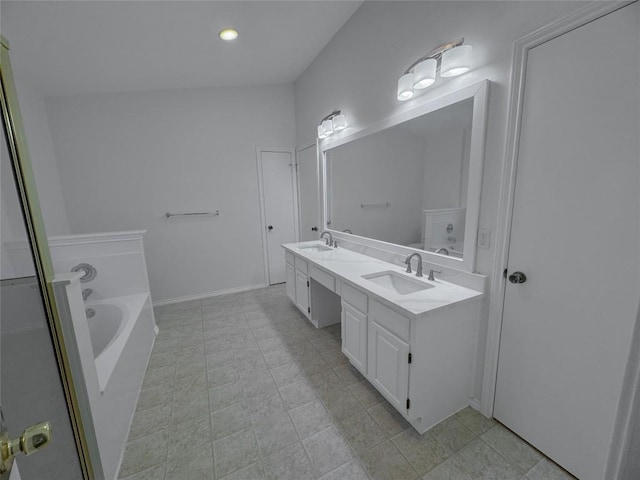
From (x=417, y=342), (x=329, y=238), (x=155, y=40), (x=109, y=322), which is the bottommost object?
(x=109, y=322)

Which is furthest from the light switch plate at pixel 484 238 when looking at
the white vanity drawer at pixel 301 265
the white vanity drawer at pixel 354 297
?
the white vanity drawer at pixel 301 265

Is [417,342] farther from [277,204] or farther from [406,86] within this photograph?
[277,204]

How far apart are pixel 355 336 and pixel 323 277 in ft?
1.88

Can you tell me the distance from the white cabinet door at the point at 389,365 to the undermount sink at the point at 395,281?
36cm

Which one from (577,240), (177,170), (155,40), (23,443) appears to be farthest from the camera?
(177,170)

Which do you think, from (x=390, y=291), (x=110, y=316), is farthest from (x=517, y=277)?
(x=110, y=316)

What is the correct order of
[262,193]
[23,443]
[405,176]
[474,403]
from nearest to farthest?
[23,443]
[474,403]
[405,176]
[262,193]

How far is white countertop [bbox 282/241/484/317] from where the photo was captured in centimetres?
138

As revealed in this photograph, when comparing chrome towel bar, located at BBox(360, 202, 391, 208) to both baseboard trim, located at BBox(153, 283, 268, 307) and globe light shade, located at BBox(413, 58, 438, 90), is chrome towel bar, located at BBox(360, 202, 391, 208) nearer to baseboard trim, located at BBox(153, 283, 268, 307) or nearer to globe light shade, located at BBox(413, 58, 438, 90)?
globe light shade, located at BBox(413, 58, 438, 90)

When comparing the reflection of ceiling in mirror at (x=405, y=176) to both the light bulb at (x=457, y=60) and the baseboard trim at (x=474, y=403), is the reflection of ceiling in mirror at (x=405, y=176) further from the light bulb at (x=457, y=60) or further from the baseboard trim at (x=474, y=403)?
the baseboard trim at (x=474, y=403)

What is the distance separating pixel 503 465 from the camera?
131 cm

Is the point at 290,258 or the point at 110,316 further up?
the point at 290,258

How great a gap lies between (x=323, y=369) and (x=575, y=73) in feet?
7.23

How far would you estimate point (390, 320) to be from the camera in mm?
1496
